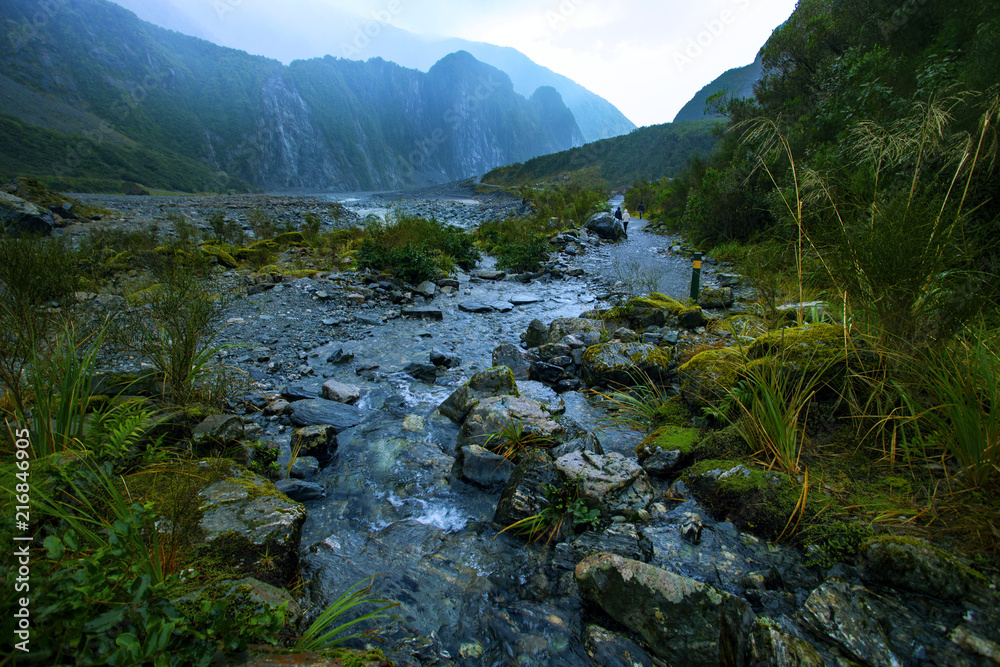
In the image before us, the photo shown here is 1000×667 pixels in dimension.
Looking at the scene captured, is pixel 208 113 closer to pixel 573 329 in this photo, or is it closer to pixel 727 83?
pixel 727 83

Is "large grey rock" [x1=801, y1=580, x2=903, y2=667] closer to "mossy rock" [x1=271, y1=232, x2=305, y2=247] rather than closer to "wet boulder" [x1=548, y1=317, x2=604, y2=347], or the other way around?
"wet boulder" [x1=548, y1=317, x2=604, y2=347]

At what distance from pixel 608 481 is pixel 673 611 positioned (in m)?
0.93

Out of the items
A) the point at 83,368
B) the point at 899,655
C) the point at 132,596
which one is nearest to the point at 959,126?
the point at 899,655

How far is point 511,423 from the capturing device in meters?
3.52

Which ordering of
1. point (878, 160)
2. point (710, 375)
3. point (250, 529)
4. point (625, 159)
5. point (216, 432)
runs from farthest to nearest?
point (625, 159)
point (710, 375)
point (216, 432)
point (878, 160)
point (250, 529)

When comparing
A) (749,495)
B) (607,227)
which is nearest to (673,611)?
(749,495)

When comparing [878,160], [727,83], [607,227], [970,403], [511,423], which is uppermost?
[727,83]

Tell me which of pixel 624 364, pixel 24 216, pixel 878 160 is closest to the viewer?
pixel 878 160

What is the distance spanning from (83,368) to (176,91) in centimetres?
12586

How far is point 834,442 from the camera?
264 cm

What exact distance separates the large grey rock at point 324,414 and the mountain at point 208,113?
6433cm

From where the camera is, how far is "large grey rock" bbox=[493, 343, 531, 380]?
5352 millimetres

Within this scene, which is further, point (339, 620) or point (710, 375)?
point (710, 375)

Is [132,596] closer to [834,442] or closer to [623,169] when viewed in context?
[834,442]
